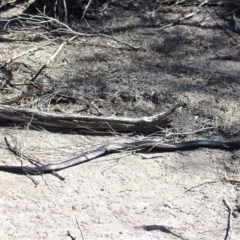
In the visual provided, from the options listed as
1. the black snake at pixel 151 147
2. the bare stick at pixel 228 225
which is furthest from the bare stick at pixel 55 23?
the bare stick at pixel 228 225

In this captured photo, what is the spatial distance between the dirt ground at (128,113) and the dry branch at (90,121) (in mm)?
56

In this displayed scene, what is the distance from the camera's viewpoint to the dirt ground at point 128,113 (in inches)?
175

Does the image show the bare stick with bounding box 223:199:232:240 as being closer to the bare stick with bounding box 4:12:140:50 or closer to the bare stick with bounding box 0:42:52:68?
the bare stick with bounding box 4:12:140:50

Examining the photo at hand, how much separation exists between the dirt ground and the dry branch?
56 mm

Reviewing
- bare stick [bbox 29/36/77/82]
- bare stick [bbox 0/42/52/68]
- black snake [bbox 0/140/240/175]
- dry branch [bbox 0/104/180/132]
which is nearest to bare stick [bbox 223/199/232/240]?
black snake [bbox 0/140/240/175]

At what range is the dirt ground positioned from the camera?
445cm

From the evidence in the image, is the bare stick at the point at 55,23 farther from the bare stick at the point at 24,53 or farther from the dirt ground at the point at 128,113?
the bare stick at the point at 24,53

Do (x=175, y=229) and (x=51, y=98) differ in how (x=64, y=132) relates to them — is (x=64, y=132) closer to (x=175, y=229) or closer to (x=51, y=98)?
(x=51, y=98)

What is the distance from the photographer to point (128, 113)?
5.59 m

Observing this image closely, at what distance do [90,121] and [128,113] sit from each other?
1.20 feet

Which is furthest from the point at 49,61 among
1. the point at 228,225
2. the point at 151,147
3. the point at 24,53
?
the point at 228,225

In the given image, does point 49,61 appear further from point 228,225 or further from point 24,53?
point 228,225

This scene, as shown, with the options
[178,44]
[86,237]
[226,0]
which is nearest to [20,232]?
[86,237]

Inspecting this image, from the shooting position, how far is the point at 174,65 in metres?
6.29
